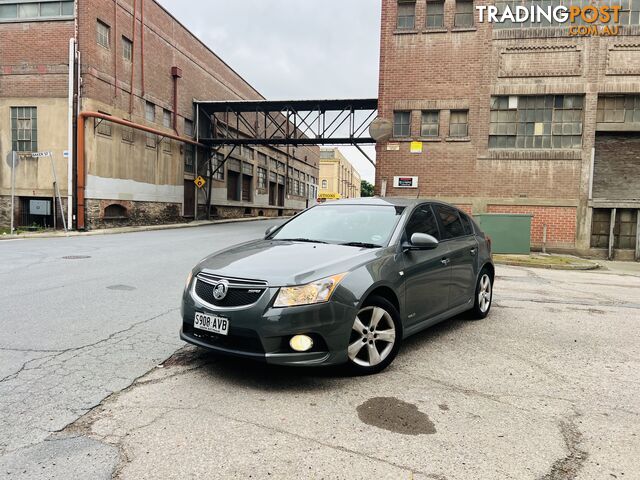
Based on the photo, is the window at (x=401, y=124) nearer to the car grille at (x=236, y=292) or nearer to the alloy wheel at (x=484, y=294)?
the alloy wheel at (x=484, y=294)

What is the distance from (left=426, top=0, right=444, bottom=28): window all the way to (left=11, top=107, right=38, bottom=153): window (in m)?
17.6

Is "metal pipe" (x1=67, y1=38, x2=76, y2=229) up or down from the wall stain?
up

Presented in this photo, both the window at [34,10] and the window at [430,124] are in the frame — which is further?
the window at [34,10]

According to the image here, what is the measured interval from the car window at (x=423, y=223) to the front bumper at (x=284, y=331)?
1494 millimetres

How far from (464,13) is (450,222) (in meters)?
15.1

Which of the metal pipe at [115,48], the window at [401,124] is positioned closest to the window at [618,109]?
the window at [401,124]

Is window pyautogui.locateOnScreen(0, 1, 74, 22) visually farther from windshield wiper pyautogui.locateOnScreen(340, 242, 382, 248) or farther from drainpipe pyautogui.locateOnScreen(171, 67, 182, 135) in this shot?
windshield wiper pyautogui.locateOnScreen(340, 242, 382, 248)

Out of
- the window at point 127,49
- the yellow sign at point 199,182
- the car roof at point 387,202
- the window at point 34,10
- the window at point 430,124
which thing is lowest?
the car roof at point 387,202

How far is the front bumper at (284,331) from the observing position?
3531 mm

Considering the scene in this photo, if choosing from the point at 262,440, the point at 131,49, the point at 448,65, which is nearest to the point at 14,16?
the point at 131,49

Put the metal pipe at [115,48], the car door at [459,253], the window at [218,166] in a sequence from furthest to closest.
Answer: the window at [218,166] → the metal pipe at [115,48] → the car door at [459,253]

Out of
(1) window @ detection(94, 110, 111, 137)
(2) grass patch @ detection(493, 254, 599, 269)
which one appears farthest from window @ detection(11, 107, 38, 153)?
(2) grass patch @ detection(493, 254, 599, 269)

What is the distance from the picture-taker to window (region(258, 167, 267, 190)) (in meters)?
45.8

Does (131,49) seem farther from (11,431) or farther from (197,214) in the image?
(11,431)
